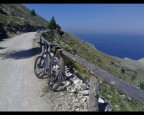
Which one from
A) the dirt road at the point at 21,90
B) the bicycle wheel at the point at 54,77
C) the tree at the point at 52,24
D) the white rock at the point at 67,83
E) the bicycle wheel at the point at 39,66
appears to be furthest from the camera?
the tree at the point at 52,24

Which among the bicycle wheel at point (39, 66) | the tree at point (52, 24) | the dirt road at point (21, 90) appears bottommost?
the tree at point (52, 24)

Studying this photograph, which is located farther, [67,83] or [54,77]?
[54,77]

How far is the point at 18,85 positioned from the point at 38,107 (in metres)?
3.10

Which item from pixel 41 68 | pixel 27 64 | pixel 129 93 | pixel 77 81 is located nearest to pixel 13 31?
pixel 27 64

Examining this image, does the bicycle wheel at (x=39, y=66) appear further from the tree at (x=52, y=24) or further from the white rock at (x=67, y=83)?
the tree at (x=52, y=24)

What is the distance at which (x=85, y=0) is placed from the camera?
3742mm

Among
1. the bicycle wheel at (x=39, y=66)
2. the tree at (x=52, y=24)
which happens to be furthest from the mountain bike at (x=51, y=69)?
the tree at (x=52, y=24)

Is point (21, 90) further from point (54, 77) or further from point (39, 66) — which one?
point (39, 66)

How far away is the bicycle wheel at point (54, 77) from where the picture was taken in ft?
33.9

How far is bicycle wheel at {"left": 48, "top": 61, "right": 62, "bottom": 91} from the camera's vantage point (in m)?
10.3

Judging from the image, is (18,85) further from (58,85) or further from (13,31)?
(13,31)

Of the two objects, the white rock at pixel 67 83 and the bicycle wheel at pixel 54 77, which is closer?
the bicycle wheel at pixel 54 77

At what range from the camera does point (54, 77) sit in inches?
441

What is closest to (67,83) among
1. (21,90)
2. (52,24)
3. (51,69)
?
(51,69)
